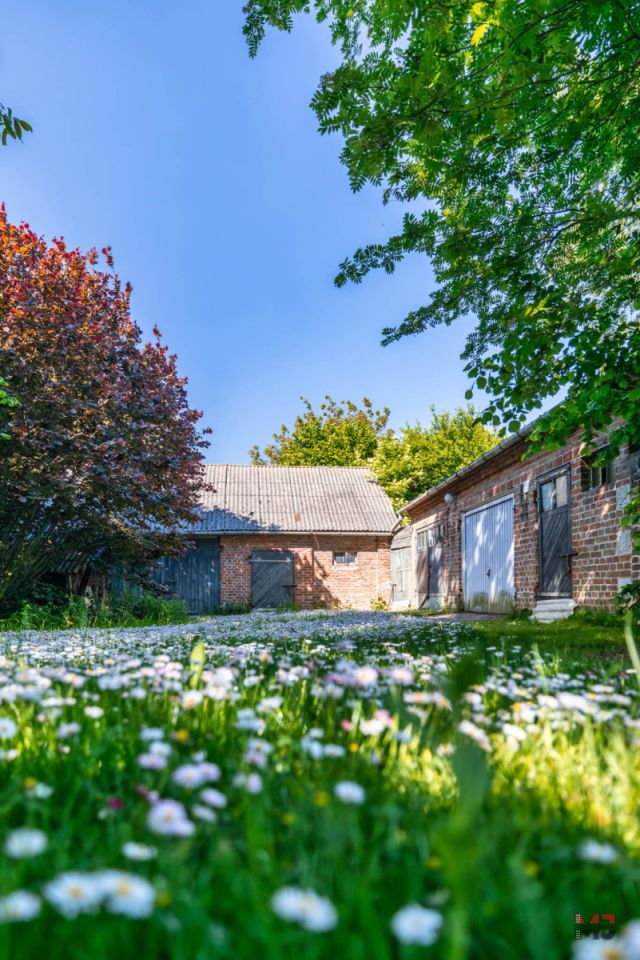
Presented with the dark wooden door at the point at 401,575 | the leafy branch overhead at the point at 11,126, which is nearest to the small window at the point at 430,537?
the dark wooden door at the point at 401,575

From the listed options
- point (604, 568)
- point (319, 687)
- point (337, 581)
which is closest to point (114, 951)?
point (319, 687)

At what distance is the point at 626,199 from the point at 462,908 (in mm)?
6369

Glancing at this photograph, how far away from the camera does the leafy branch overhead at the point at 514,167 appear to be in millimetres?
3592

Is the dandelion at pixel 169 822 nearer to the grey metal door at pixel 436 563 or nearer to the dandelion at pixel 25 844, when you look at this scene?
the dandelion at pixel 25 844

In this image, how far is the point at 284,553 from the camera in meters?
19.6

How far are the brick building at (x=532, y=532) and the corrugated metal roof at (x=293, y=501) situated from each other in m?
3.26

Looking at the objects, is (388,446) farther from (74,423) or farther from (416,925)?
(416,925)

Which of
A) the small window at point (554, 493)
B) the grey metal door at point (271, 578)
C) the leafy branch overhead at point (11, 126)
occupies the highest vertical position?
the leafy branch overhead at point (11, 126)

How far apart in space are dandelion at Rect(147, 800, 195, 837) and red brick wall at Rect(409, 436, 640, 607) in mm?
8041

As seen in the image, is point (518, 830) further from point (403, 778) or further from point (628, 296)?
point (628, 296)

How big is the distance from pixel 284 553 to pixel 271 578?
96cm

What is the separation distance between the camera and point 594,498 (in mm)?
9008

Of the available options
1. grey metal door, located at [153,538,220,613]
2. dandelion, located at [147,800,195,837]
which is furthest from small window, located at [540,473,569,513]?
grey metal door, located at [153,538,220,613]

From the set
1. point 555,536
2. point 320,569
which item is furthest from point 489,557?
point 320,569
